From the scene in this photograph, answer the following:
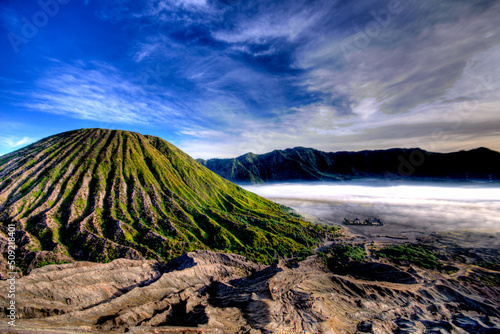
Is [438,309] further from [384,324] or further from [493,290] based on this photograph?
[493,290]

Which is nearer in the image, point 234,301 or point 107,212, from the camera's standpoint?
point 234,301

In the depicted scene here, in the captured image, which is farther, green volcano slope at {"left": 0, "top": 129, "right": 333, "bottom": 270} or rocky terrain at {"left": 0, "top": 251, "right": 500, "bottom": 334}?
green volcano slope at {"left": 0, "top": 129, "right": 333, "bottom": 270}

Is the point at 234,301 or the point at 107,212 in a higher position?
the point at 107,212

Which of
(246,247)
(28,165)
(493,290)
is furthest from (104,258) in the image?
(493,290)

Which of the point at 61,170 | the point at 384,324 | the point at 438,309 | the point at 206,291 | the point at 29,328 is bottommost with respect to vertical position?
the point at 438,309

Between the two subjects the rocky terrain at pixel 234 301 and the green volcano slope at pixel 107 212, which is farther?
the green volcano slope at pixel 107 212
